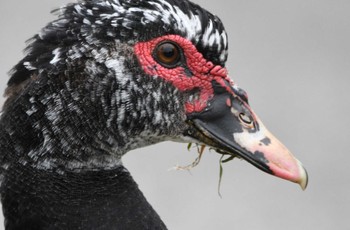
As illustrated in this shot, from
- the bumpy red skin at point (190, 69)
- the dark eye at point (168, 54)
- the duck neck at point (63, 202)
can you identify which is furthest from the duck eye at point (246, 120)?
the duck neck at point (63, 202)

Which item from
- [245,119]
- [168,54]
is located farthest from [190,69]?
[245,119]

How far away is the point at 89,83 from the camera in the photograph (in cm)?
330

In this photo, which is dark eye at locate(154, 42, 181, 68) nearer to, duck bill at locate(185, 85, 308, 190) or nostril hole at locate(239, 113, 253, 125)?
duck bill at locate(185, 85, 308, 190)

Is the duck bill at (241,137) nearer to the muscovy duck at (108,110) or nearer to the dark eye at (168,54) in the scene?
the muscovy duck at (108,110)

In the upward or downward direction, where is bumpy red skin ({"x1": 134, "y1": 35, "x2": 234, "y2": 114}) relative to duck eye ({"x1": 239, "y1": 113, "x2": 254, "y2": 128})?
upward

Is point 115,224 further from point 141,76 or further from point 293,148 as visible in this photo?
point 293,148

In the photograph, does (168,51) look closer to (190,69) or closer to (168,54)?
(168,54)

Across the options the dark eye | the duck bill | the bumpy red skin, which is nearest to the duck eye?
the duck bill

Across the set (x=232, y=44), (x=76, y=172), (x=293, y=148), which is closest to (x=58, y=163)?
(x=76, y=172)

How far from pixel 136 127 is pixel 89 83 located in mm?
271

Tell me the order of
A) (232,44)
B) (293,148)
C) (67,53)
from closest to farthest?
(67,53) → (293,148) → (232,44)

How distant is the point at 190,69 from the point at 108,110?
39 cm

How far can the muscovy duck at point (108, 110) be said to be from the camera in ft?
10.8

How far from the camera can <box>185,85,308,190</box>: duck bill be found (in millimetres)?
3426
